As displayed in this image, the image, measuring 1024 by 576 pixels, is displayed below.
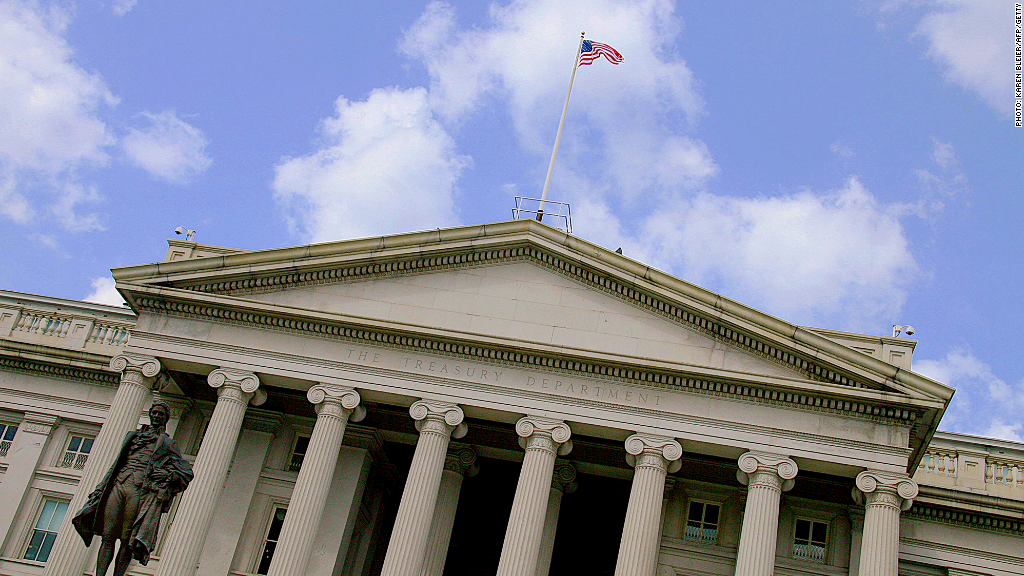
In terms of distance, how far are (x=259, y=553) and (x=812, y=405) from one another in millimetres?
15187

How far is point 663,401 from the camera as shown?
2695 cm

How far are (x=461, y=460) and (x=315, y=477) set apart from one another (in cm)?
475

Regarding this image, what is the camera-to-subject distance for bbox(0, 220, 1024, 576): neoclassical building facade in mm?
25938

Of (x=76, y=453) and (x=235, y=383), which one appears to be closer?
(x=235, y=383)

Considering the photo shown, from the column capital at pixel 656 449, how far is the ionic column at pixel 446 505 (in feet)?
17.9

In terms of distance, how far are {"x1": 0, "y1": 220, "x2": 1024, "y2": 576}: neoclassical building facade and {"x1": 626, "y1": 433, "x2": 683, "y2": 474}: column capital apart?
76 millimetres

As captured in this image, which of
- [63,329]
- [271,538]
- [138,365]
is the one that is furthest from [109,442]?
[63,329]

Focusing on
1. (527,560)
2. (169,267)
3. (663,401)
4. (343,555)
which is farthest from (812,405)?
(169,267)

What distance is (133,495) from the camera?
15180 millimetres

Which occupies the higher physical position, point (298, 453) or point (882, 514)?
point (882, 514)

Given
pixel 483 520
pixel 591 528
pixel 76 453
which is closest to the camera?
pixel 76 453

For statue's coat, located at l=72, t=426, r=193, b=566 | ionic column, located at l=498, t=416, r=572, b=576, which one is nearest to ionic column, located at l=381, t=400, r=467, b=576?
ionic column, located at l=498, t=416, r=572, b=576

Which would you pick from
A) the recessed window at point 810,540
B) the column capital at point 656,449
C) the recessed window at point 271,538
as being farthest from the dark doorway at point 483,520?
the recessed window at point 810,540

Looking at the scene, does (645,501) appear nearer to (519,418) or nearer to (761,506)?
(761,506)
